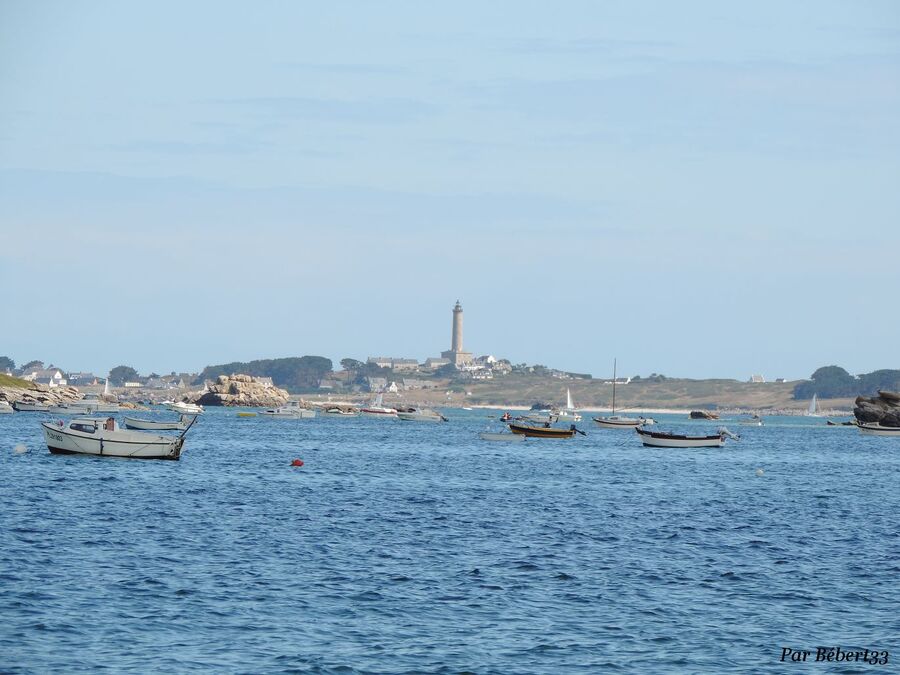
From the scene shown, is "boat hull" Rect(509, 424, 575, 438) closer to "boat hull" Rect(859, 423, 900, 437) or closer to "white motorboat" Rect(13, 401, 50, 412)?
"boat hull" Rect(859, 423, 900, 437)

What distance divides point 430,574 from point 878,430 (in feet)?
508

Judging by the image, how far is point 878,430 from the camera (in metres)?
179

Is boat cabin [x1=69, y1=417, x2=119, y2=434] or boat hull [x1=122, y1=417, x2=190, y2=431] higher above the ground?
boat cabin [x1=69, y1=417, x2=119, y2=434]

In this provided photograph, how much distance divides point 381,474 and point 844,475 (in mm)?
34215

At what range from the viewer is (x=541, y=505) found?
59688mm

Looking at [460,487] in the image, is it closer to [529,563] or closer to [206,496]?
[206,496]

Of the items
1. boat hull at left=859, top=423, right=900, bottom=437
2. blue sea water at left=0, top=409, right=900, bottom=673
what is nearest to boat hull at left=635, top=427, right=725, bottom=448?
blue sea water at left=0, top=409, right=900, bottom=673

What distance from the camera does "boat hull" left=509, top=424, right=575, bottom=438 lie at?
13800 centimetres

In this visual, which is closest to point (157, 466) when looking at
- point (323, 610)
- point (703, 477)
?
point (703, 477)

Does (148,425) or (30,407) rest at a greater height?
(30,407)

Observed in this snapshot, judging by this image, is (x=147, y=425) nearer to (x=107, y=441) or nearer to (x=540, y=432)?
(x=540, y=432)

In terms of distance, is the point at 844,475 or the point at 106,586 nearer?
the point at 106,586

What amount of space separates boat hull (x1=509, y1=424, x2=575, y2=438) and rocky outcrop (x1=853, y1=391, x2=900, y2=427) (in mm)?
72717

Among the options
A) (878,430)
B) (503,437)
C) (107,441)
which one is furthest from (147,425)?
(878,430)
